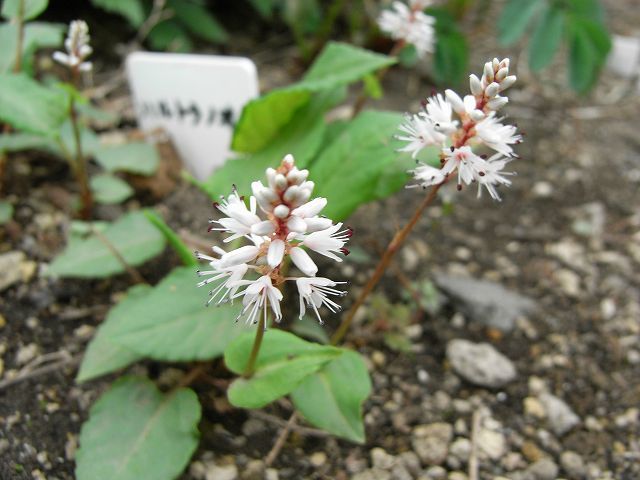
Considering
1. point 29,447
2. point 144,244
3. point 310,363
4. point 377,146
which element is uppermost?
point 377,146

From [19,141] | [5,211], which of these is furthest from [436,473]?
[19,141]

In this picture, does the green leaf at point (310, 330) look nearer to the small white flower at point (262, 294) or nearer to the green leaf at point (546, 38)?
the small white flower at point (262, 294)

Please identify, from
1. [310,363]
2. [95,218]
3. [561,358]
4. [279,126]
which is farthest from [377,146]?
[95,218]

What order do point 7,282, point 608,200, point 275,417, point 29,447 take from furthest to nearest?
1. point 608,200
2. point 7,282
3. point 275,417
4. point 29,447

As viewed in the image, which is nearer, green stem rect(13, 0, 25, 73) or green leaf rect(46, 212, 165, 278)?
green leaf rect(46, 212, 165, 278)

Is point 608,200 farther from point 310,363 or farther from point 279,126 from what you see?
point 310,363

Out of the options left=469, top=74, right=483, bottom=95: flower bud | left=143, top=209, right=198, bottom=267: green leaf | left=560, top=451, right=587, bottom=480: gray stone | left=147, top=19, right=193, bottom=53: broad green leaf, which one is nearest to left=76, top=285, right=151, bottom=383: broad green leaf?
left=143, top=209, right=198, bottom=267: green leaf

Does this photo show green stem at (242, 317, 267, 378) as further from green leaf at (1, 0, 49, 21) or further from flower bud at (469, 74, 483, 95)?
green leaf at (1, 0, 49, 21)

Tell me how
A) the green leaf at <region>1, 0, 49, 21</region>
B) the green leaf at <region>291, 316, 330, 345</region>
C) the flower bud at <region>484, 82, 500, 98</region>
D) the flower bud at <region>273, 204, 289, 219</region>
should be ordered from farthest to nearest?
the green leaf at <region>1, 0, 49, 21</region>
the green leaf at <region>291, 316, 330, 345</region>
the flower bud at <region>484, 82, 500, 98</region>
the flower bud at <region>273, 204, 289, 219</region>
